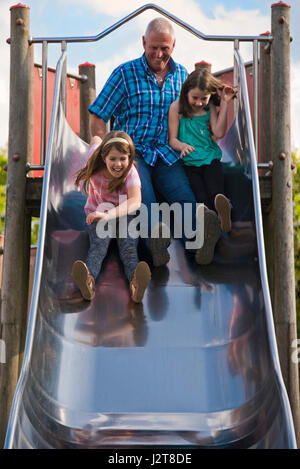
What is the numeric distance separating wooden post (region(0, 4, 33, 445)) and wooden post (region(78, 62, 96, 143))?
1.68 metres

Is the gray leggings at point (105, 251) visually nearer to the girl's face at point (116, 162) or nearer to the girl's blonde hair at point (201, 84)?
the girl's face at point (116, 162)

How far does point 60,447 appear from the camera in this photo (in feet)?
11.1

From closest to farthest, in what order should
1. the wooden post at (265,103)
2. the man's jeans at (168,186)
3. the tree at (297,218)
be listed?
the man's jeans at (168,186)
the wooden post at (265,103)
the tree at (297,218)

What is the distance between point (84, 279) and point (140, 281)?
31 centimetres

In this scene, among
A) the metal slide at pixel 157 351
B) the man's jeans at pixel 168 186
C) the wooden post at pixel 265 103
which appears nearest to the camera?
the metal slide at pixel 157 351

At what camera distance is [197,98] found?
501cm

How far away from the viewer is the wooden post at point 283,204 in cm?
483

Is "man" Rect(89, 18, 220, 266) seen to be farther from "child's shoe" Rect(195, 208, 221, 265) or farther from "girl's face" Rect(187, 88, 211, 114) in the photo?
"child's shoe" Rect(195, 208, 221, 265)

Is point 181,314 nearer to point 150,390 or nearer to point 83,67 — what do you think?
point 150,390

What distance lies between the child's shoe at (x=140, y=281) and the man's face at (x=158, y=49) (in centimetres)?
171

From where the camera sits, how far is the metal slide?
3408mm

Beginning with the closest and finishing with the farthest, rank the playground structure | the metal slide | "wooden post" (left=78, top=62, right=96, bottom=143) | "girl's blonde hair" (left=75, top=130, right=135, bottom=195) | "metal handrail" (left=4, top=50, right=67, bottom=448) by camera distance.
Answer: "metal handrail" (left=4, top=50, right=67, bottom=448) → the metal slide → "girl's blonde hair" (left=75, top=130, right=135, bottom=195) → the playground structure → "wooden post" (left=78, top=62, right=96, bottom=143)

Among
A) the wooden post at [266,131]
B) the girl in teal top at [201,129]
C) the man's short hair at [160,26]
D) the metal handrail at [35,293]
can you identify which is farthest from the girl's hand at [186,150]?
the metal handrail at [35,293]

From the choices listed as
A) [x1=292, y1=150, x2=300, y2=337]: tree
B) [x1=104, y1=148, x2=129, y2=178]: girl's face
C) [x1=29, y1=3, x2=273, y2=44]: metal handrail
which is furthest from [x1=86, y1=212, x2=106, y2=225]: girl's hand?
A: [x1=292, y1=150, x2=300, y2=337]: tree
